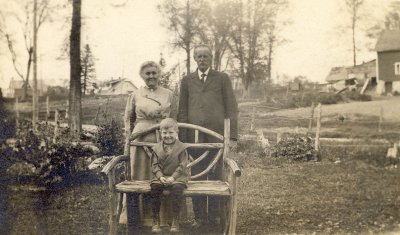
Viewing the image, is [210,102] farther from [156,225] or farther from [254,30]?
[254,30]

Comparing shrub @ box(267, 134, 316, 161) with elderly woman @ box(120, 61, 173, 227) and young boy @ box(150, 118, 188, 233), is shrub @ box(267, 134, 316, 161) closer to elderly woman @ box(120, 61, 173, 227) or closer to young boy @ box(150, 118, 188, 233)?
elderly woman @ box(120, 61, 173, 227)

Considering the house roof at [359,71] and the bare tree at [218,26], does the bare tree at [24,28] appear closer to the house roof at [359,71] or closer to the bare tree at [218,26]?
the bare tree at [218,26]

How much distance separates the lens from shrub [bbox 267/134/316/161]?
6.07 metres

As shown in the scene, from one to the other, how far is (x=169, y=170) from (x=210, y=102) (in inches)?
29.5

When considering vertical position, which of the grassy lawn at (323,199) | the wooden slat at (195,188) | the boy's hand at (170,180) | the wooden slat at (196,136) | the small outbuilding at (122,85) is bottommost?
the grassy lawn at (323,199)

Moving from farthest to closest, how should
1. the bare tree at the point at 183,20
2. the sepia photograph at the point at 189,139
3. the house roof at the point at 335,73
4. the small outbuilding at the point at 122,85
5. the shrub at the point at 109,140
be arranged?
the house roof at the point at 335,73 < the small outbuilding at the point at 122,85 < the shrub at the point at 109,140 < the bare tree at the point at 183,20 < the sepia photograph at the point at 189,139

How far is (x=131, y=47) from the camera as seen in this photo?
13.6ft

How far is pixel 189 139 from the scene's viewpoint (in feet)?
10.7

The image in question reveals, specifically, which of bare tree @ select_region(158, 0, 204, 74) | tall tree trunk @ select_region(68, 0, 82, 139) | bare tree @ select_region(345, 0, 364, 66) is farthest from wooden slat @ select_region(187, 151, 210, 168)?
tall tree trunk @ select_region(68, 0, 82, 139)

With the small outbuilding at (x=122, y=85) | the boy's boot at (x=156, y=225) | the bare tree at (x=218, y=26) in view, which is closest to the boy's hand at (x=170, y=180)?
the boy's boot at (x=156, y=225)

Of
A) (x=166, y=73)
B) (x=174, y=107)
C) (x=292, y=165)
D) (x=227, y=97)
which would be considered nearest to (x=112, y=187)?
(x=174, y=107)

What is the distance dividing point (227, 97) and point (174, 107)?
428 millimetres

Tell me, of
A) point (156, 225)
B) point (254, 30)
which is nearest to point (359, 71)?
point (254, 30)

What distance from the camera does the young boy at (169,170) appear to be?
2.60 m
